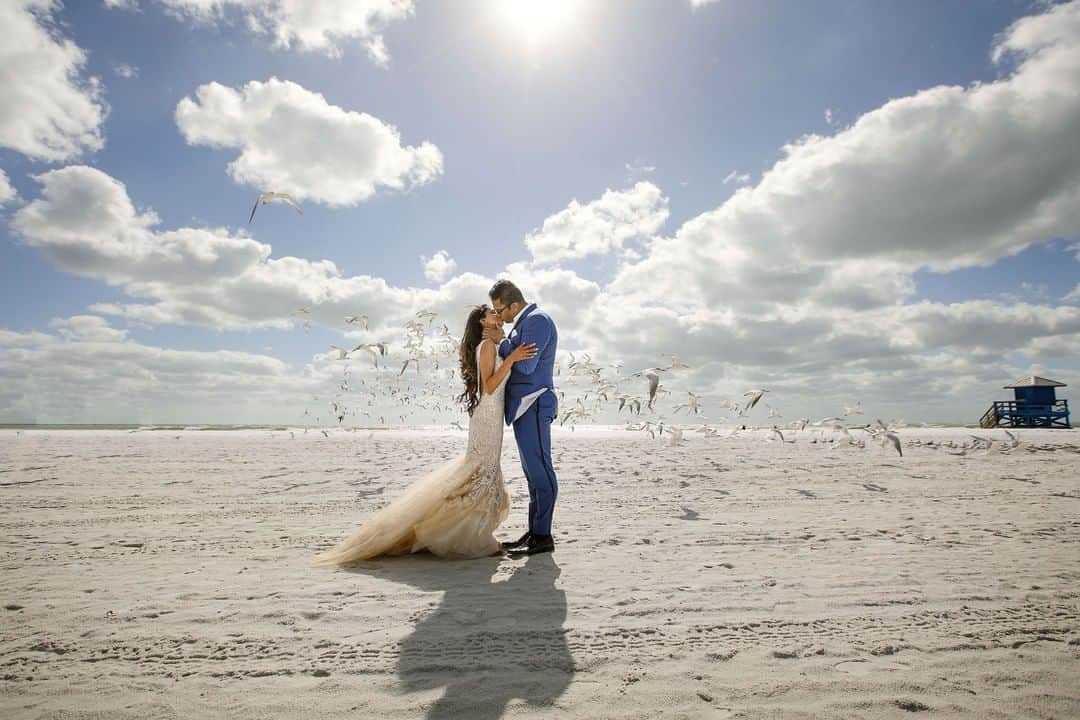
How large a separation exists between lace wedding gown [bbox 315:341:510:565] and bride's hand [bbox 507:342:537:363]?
6.9 inches

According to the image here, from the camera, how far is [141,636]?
311 cm

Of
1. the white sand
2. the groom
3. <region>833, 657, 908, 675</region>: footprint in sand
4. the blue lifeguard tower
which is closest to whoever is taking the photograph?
the white sand

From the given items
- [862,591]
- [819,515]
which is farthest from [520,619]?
[819,515]

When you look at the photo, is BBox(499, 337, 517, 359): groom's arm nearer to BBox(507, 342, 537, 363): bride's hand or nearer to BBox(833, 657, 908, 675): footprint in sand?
BBox(507, 342, 537, 363): bride's hand

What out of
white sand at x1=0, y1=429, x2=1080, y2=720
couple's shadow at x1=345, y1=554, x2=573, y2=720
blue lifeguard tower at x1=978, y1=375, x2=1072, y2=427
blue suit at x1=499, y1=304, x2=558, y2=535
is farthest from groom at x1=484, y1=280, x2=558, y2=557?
blue lifeguard tower at x1=978, y1=375, x2=1072, y2=427

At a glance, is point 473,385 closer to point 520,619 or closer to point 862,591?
point 520,619

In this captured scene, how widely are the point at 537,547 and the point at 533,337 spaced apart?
211cm

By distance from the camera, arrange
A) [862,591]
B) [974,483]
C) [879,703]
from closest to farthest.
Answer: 1. [879,703]
2. [862,591]
3. [974,483]

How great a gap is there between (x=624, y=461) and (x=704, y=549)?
8.91 meters

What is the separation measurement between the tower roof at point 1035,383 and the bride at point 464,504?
47938 mm

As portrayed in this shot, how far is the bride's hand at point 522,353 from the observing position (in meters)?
4.88

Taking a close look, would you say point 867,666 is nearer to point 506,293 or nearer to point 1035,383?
point 506,293

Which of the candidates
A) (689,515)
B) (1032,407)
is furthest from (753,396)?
(1032,407)

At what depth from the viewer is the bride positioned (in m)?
4.82
